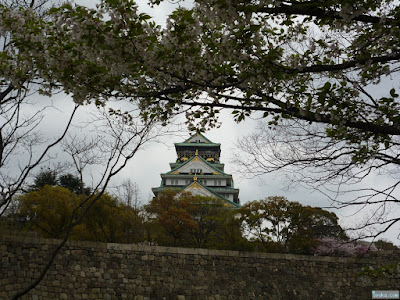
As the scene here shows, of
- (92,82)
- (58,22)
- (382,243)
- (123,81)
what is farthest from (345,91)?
(382,243)

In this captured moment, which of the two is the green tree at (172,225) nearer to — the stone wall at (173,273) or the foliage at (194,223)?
the foliage at (194,223)

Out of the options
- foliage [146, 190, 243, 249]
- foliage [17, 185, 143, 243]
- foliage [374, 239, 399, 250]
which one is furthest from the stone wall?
foliage [374, 239, 399, 250]

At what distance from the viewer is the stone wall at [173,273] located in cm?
995

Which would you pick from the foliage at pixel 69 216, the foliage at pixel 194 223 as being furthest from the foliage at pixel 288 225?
the foliage at pixel 69 216

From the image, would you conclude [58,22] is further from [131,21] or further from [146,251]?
[146,251]

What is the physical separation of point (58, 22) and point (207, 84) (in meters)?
1.35

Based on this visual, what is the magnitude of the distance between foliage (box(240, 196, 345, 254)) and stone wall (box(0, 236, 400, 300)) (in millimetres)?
3093

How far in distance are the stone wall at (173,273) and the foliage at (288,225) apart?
10.1ft

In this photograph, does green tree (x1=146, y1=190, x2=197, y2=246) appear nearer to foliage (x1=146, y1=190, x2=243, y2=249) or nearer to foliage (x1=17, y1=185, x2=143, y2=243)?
foliage (x1=146, y1=190, x2=243, y2=249)

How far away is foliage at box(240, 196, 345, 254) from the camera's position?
17.4 meters

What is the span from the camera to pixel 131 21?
3035 mm

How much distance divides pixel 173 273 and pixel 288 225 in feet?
25.9

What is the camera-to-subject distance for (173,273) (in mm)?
11859

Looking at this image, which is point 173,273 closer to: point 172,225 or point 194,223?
point 172,225
